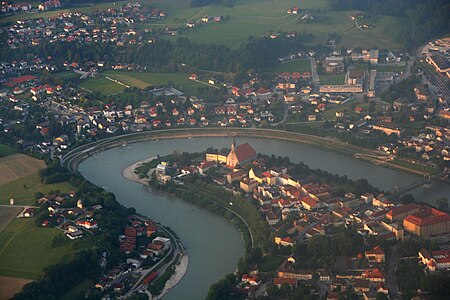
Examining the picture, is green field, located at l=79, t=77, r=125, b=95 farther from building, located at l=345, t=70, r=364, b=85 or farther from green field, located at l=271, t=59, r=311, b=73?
building, located at l=345, t=70, r=364, b=85

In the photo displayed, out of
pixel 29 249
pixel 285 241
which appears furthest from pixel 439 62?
pixel 29 249

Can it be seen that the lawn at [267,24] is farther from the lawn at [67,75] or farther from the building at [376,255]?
the building at [376,255]

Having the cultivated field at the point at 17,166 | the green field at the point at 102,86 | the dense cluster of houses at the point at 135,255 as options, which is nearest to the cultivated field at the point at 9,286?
the dense cluster of houses at the point at 135,255

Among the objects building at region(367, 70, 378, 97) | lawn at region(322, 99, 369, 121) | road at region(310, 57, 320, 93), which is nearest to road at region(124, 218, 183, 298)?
lawn at region(322, 99, 369, 121)

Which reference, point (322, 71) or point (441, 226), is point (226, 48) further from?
point (441, 226)

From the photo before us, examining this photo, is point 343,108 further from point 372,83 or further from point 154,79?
point 154,79

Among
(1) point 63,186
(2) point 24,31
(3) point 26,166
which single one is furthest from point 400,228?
(2) point 24,31
